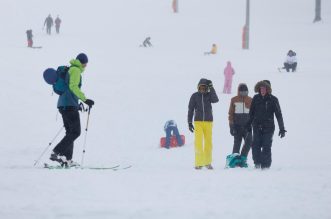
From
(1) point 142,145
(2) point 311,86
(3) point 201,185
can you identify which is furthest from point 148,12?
(3) point 201,185

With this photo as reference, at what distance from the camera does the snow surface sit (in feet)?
24.6

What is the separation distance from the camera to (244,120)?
11531 millimetres

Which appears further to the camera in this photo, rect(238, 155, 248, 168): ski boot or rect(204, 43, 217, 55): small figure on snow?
rect(204, 43, 217, 55): small figure on snow

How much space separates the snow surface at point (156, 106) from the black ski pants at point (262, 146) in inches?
21.0

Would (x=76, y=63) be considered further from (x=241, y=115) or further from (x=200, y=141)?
(x=241, y=115)

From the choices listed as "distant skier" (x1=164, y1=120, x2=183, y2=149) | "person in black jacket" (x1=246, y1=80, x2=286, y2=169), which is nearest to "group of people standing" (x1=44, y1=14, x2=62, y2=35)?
"distant skier" (x1=164, y1=120, x2=183, y2=149)

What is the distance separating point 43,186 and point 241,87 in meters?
4.60

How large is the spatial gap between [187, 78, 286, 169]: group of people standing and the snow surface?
67 cm

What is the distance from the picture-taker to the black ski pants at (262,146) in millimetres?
10461

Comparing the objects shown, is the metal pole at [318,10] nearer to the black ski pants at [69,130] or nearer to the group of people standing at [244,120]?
the group of people standing at [244,120]

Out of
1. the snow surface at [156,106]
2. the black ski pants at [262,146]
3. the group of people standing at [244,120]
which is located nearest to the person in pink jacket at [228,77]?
the snow surface at [156,106]

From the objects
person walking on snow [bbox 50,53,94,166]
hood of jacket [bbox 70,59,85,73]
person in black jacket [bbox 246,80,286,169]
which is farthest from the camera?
person in black jacket [bbox 246,80,286,169]

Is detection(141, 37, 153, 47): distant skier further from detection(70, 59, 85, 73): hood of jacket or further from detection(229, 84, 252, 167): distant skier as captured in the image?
detection(70, 59, 85, 73): hood of jacket

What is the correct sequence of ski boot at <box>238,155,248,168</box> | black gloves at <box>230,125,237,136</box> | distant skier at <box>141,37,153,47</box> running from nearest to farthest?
1. ski boot at <box>238,155,248,168</box>
2. black gloves at <box>230,125,237,136</box>
3. distant skier at <box>141,37,153,47</box>
